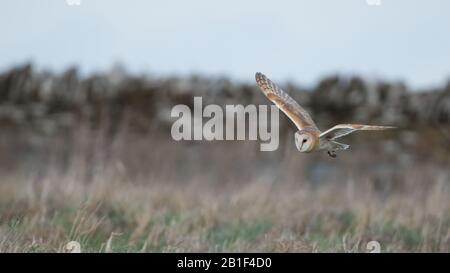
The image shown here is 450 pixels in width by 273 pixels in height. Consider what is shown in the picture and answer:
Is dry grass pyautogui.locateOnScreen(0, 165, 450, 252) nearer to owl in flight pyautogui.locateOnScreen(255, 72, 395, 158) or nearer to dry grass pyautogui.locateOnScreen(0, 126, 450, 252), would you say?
dry grass pyautogui.locateOnScreen(0, 126, 450, 252)

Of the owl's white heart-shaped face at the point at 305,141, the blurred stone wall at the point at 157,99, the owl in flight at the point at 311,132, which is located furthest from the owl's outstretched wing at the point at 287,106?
the blurred stone wall at the point at 157,99

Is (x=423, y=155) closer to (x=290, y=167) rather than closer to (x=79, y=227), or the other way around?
(x=290, y=167)

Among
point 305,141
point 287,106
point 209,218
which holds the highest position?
point 287,106

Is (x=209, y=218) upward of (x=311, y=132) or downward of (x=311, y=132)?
downward

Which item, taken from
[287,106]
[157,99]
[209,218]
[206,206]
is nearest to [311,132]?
[287,106]

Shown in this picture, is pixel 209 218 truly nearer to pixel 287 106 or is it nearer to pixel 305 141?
pixel 287 106

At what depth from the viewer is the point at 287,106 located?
2.64 metres

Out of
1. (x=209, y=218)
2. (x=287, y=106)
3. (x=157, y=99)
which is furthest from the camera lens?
(x=157, y=99)

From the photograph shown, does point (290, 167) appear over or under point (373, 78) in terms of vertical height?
under

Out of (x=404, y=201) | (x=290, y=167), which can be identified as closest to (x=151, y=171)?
(x=290, y=167)

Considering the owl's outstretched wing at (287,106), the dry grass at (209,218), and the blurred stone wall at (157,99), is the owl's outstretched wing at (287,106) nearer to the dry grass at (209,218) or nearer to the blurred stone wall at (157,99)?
the dry grass at (209,218)

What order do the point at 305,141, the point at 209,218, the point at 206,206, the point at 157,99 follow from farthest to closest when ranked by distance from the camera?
1. the point at 157,99
2. the point at 206,206
3. the point at 209,218
4. the point at 305,141
